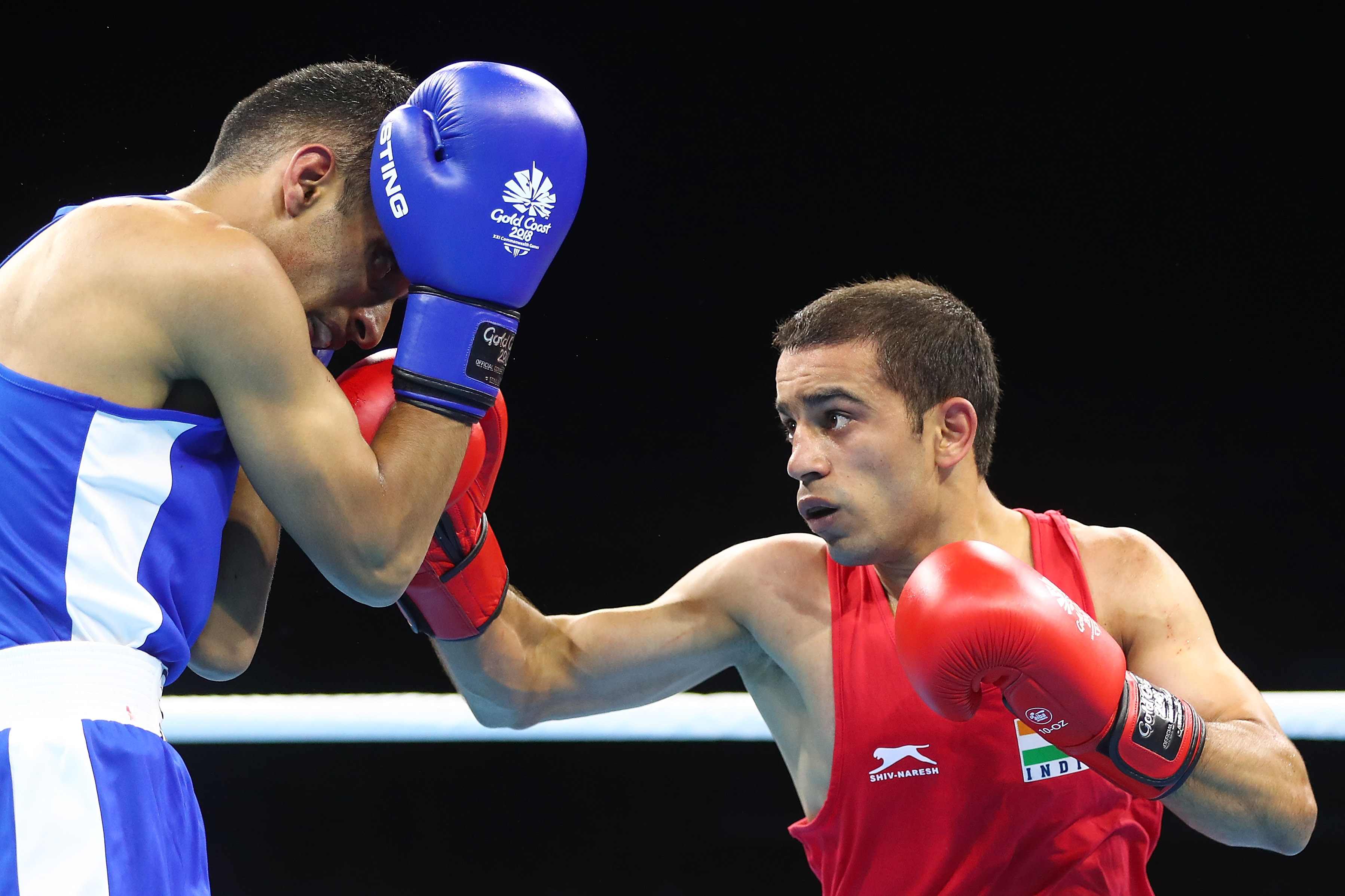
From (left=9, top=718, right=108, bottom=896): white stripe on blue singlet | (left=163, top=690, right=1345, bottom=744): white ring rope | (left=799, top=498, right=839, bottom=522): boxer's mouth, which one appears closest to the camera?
(left=9, top=718, right=108, bottom=896): white stripe on blue singlet

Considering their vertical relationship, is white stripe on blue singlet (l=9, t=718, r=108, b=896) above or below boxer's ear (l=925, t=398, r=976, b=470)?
below

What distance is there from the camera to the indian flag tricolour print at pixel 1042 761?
204cm

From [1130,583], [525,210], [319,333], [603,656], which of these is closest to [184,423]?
[319,333]

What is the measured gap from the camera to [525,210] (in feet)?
5.40

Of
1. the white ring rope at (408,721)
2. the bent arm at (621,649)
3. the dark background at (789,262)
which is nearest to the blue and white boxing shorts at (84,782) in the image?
the bent arm at (621,649)

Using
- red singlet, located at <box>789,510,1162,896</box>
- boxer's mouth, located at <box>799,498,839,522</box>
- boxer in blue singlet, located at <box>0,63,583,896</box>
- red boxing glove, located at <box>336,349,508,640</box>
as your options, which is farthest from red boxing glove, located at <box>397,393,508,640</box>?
red singlet, located at <box>789,510,1162,896</box>

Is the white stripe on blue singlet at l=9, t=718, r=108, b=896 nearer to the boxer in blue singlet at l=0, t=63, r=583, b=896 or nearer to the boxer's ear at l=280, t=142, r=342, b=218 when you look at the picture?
the boxer in blue singlet at l=0, t=63, r=583, b=896

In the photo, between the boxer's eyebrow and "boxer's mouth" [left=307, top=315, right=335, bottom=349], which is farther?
the boxer's eyebrow

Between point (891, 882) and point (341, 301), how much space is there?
133 centimetres

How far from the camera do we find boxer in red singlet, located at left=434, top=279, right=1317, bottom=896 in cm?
196

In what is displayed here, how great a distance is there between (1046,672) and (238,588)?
46.9 inches

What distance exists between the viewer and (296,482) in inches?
57.5

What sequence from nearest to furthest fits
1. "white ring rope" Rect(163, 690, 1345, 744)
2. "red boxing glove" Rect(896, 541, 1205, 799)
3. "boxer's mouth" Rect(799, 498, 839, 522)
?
"red boxing glove" Rect(896, 541, 1205, 799), "boxer's mouth" Rect(799, 498, 839, 522), "white ring rope" Rect(163, 690, 1345, 744)

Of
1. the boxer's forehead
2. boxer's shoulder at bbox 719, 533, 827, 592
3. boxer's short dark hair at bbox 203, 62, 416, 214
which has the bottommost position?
boxer's shoulder at bbox 719, 533, 827, 592
